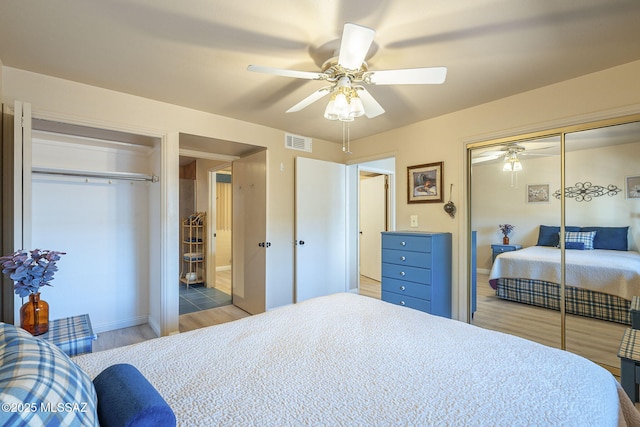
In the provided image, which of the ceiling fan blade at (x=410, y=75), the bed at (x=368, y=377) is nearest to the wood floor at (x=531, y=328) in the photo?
the bed at (x=368, y=377)

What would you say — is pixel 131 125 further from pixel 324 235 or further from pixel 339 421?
pixel 339 421

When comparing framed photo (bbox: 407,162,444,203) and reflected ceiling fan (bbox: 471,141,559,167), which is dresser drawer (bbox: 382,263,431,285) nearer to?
framed photo (bbox: 407,162,444,203)

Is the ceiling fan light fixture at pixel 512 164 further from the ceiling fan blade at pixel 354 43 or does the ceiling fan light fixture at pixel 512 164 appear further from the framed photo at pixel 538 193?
the ceiling fan blade at pixel 354 43

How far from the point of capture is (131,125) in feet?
8.51

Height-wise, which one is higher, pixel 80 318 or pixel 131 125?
pixel 131 125

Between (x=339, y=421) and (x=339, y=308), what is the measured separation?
3.32 ft

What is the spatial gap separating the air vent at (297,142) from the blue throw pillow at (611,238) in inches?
116

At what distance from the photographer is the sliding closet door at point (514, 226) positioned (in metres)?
2.49

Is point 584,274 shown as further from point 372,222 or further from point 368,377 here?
point 372,222

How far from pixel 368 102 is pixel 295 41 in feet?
2.16

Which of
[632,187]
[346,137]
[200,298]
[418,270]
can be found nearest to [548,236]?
[632,187]

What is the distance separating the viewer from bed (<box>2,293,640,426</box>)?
2.89 ft

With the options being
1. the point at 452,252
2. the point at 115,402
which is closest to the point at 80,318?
the point at 115,402

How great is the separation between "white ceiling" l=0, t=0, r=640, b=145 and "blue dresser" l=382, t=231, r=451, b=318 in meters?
1.37
